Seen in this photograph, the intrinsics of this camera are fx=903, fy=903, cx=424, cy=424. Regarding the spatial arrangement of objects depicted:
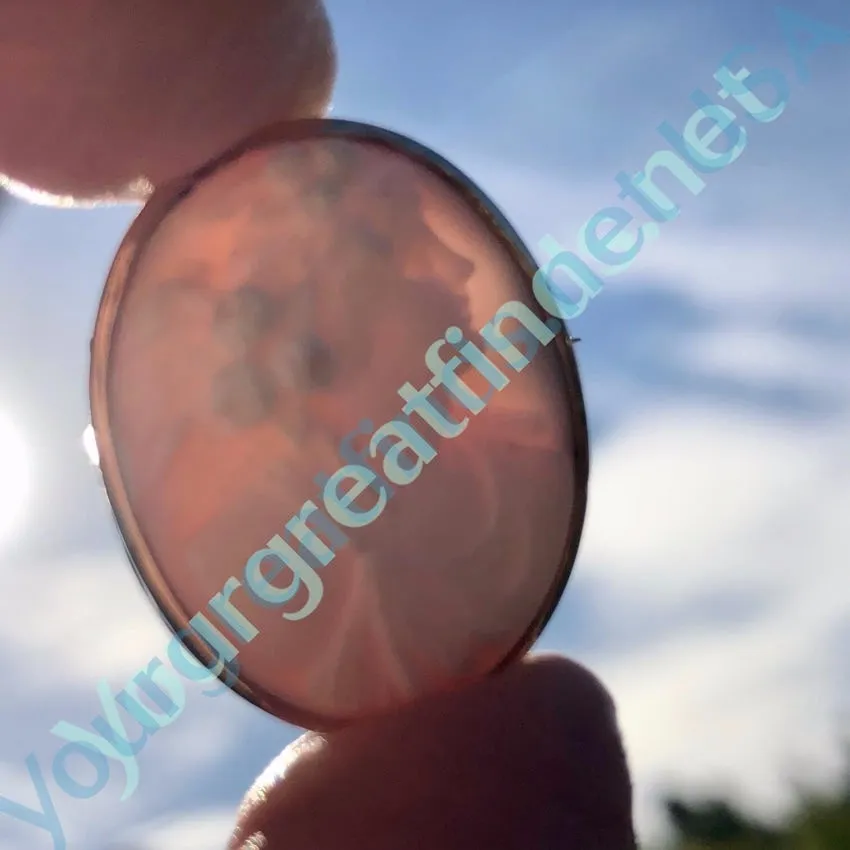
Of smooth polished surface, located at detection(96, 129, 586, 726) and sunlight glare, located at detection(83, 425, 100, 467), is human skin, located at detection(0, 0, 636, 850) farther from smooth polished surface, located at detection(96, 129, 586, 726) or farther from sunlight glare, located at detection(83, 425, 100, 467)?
sunlight glare, located at detection(83, 425, 100, 467)

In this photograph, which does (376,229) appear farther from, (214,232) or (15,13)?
(15,13)

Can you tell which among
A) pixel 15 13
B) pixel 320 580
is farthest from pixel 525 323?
pixel 15 13

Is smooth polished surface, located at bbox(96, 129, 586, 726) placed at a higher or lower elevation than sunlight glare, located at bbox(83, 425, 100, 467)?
lower

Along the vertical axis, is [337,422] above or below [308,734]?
above

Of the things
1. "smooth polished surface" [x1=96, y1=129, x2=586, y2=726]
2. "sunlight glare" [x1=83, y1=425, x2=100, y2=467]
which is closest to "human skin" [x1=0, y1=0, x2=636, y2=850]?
"smooth polished surface" [x1=96, y1=129, x2=586, y2=726]

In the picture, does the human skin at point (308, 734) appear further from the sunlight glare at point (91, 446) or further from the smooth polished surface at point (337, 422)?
the sunlight glare at point (91, 446)

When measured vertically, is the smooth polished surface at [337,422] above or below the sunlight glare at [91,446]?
below

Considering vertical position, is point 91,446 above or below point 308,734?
above

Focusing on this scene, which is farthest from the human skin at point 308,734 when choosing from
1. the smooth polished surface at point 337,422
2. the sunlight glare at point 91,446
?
the sunlight glare at point 91,446
